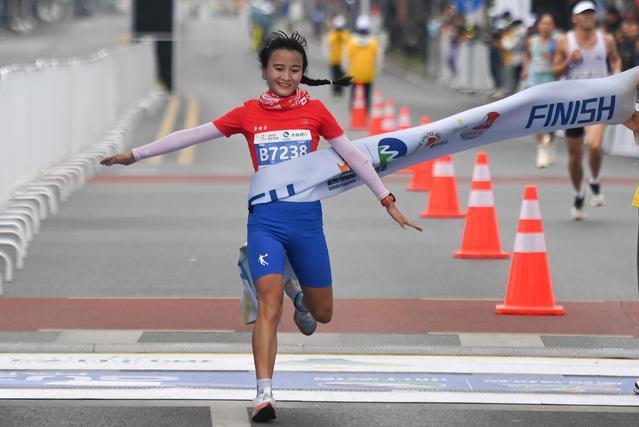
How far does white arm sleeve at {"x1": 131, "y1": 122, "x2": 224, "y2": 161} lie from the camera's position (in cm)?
768

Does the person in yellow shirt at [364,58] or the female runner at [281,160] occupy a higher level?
the female runner at [281,160]

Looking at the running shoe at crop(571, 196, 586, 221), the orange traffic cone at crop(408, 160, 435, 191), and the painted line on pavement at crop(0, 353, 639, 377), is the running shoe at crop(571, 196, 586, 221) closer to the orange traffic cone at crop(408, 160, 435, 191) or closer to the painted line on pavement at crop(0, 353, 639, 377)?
the orange traffic cone at crop(408, 160, 435, 191)

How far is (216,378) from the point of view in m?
8.28

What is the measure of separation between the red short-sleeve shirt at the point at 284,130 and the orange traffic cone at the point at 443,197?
27.9ft

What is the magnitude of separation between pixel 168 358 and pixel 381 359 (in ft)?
3.75

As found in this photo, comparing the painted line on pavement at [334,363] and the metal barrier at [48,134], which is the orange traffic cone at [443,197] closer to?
the metal barrier at [48,134]

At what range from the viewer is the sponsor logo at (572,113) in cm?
858

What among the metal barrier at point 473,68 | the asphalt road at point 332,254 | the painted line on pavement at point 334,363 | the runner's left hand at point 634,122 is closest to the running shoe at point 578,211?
the asphalt road at point 332,254

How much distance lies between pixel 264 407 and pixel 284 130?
126cm

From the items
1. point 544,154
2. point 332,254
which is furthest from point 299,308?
point 544,154

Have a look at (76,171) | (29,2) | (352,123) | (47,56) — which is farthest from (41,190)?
(29,2)

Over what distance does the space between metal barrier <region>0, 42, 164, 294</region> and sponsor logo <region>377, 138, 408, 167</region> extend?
13.6ft

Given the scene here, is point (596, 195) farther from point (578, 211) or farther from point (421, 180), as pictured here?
point (421, 180)

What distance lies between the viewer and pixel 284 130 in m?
7.45
